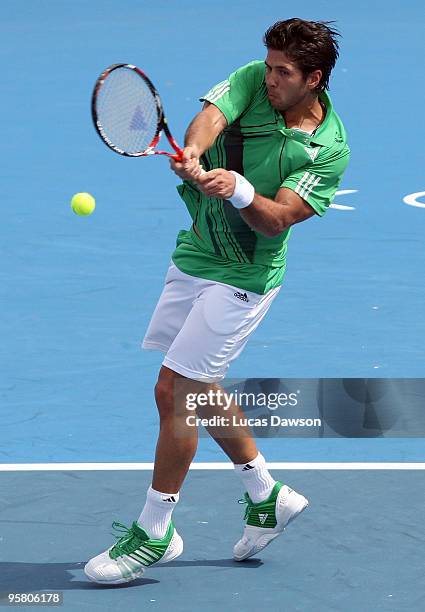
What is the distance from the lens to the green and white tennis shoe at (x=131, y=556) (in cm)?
572

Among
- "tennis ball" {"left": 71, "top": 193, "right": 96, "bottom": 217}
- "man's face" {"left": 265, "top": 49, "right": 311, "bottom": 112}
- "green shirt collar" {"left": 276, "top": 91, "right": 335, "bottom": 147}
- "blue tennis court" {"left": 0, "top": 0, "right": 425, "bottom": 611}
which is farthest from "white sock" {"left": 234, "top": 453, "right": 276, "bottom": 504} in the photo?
"tennis ball" {"left": 71, "top": 193, "right": 96, "bottom": 217}

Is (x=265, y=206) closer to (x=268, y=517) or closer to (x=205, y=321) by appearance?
(x=205, y=321)

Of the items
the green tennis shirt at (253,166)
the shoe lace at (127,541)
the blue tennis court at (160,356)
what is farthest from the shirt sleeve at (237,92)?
the blue tennis court at (160,356)

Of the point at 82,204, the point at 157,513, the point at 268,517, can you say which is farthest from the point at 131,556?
the point at 82,204

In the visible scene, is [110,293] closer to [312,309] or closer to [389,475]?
[312,309]

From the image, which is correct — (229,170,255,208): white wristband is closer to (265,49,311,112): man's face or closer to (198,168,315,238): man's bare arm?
(198,168,315,238): man's bare arm

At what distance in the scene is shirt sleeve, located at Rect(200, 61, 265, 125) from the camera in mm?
5805

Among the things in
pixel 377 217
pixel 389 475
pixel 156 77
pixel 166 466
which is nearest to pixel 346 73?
pixel 156 77

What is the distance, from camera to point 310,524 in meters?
6.32

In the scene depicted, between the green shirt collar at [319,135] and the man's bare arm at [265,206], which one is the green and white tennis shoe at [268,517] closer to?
the man's bare arm at [265,206]

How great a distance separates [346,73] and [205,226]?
10.4m

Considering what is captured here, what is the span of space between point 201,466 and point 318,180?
5.79 feet

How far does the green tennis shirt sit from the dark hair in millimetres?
224

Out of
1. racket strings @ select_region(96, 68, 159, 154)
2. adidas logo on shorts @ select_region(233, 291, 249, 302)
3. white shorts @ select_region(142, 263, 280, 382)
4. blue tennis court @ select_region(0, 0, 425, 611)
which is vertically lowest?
blue tennis court @ select_region(0, 0, 425, 611)
